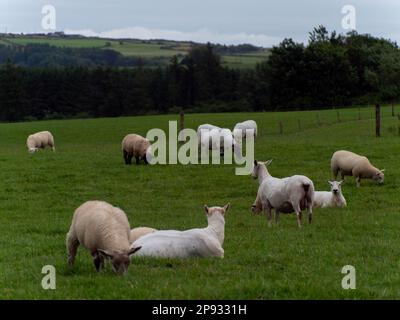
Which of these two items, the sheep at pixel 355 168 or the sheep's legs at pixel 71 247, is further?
the sheep at pixel 355 168

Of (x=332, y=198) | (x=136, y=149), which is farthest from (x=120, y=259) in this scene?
(x=136, y=149)

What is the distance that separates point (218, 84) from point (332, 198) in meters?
104

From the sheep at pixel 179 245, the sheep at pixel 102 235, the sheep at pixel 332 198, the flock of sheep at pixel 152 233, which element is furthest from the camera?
the sheep at pixel 332 198

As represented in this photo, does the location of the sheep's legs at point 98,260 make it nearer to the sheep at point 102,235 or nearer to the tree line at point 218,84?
the sheep at point 102,235

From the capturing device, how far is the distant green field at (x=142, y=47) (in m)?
158

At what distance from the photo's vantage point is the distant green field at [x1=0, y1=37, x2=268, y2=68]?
157512 millimetres

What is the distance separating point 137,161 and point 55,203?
8.27 m

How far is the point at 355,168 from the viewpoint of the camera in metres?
22.3

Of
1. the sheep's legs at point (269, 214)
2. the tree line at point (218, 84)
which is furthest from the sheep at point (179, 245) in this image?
the tree line at point (218, 84)

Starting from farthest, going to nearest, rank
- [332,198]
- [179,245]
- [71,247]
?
[332,198] < [179,245] < [71,247]

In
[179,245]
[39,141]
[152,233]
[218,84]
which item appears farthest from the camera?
[218,84]

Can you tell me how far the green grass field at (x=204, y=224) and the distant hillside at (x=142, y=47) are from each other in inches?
4451

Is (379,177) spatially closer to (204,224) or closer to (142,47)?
(204,224)

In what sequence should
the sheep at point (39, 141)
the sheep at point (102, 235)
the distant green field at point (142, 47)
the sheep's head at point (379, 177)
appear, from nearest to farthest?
the sheep at point (102, 235), the sheep's head at point (379, 177), the sheep at point (39, 141), the distant green field at point (142, 47)
